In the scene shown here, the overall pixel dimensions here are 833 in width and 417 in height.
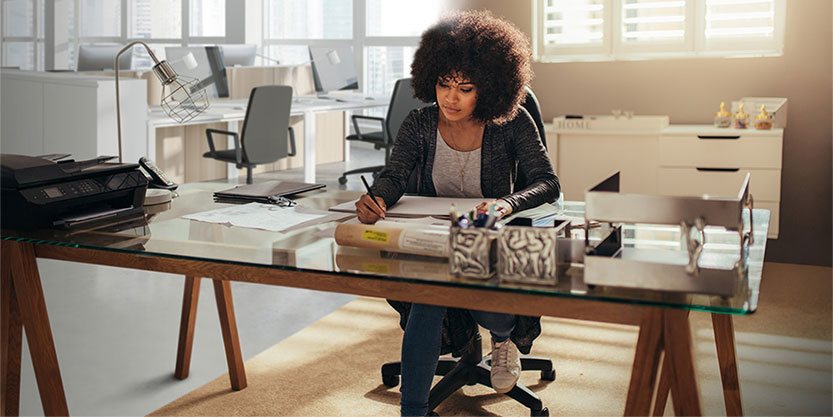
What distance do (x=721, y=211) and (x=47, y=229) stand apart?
1428 millimetres

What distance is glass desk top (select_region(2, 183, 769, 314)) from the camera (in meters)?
1.28

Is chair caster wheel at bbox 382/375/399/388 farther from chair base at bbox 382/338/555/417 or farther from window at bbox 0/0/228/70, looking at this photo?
window at bbox 0/0/228/70

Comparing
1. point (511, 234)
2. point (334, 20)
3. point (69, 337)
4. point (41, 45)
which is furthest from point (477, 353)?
point (41, 45)

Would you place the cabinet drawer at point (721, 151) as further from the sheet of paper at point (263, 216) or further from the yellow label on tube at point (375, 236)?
the yellow label on tube at point (375, 236)

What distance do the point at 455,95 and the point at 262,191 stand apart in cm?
60

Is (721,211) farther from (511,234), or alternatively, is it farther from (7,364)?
(7,364)

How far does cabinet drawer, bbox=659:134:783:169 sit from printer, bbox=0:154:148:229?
307 centimetres

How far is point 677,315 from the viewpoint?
1.29 m

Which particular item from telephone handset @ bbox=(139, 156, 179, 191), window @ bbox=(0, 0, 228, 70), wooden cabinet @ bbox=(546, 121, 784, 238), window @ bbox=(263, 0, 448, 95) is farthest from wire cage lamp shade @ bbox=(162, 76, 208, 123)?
window @ bbox=(0, 0, 228, 70)

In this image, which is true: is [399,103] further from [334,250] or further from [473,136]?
[334,250]

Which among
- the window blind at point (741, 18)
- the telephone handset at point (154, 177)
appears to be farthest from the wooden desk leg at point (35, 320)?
the window blind at point (741, 18)

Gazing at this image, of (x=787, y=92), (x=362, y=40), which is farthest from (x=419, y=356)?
(x=362, y=40)

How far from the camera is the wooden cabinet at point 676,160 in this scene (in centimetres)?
416

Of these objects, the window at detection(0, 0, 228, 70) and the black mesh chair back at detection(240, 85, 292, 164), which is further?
the window at detection(0, 0, 228, 70)
